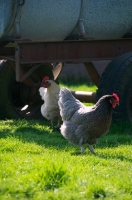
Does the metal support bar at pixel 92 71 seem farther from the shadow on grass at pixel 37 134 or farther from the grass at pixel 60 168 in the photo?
the grass at pixel 60 168

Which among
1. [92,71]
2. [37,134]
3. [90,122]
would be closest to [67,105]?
[90,122]

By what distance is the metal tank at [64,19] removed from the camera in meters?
9.23

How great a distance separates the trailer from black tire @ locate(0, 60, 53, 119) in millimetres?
345

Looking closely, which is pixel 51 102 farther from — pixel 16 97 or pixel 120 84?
pixel 16 97

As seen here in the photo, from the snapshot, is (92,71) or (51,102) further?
(92,71)

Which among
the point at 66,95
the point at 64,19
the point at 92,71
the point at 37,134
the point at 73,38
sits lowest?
the point at 37,134

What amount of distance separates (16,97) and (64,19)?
7.52 feet

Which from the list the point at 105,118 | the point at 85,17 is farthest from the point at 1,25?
the point at 105,118

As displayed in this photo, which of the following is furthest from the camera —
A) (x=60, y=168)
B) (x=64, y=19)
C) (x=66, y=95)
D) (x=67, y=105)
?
(x=64, y=19)

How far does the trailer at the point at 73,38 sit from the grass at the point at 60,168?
0.98m

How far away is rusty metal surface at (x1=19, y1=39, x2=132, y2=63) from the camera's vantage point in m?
9.54

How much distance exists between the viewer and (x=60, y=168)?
638 centimetres

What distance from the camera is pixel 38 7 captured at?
929 cm

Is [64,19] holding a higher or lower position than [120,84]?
higher
